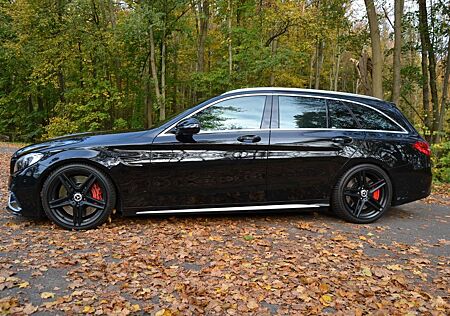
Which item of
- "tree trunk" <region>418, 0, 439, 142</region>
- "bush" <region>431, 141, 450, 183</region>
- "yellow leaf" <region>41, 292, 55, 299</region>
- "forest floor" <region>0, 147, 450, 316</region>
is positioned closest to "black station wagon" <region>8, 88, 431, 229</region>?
"forest floor" <region>0, 147, 450, 316</region>

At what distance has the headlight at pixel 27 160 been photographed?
4.14 m

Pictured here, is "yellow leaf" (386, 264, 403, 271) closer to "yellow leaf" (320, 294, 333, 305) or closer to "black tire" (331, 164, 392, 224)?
"yellow leaf" (320, 294, 333, 305)

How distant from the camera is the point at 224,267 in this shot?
3285 mm

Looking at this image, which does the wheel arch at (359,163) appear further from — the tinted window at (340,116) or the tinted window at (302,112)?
the tinted window at (302,112)

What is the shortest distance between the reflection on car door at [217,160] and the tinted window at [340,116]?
2.92 feet

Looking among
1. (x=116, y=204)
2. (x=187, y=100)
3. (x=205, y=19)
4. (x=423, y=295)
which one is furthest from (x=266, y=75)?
(x=423, y=295)

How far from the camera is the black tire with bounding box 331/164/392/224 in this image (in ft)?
15.4

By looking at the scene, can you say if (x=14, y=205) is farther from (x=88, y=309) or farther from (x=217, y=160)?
→ (x=217, y=160)

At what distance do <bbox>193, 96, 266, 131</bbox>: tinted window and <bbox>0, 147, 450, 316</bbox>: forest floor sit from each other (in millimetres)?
1232

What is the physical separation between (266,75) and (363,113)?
45.5 feet

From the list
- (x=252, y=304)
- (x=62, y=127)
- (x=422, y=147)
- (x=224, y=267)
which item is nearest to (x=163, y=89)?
(x=62, y=127)

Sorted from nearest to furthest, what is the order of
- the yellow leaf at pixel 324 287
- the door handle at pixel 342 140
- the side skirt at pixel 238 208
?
the yellow leaf at pixel 324 287
the side skirt at pixel 238 208
the door handle at pixel 342 140

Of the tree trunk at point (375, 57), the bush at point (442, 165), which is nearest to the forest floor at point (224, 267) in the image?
the bush at point (442, 165)

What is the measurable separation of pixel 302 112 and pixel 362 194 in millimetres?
1330
